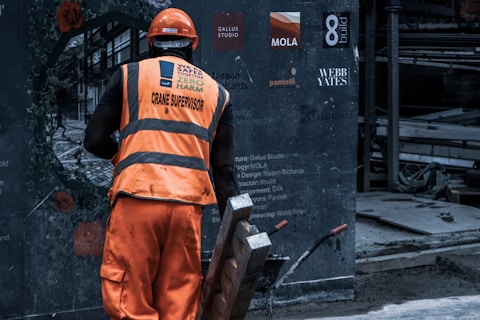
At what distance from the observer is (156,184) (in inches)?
145

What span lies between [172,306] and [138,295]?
171 mm

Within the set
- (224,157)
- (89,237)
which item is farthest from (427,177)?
(224,157)

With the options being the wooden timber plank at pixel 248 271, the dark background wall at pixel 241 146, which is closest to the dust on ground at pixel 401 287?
the dark background wall at pixel 241 146

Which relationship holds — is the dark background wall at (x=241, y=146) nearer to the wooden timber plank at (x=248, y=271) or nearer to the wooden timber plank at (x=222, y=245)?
the wooden timber plank at (x=222, y=245)

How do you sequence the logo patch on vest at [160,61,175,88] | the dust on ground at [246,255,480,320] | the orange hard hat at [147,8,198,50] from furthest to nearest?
1. the dust on ground at [246,255,480,320]
2. the orange hard hat at [147,8,198,50]
3. the logo patch on vest at [160,61,175,88]

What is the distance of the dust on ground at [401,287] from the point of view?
20.5 feet

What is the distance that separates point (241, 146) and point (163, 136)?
222 cm

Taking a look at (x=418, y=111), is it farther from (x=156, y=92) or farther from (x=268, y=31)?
(x=156, y=92)

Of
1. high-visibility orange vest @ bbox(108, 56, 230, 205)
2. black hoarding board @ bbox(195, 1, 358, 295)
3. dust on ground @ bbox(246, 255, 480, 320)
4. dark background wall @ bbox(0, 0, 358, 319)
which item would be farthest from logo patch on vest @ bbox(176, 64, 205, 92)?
dust on ground @ bbox(246, 255, 480, 320)

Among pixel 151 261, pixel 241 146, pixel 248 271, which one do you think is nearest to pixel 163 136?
pixel 151 261

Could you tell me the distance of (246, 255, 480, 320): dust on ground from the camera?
20.5 ft

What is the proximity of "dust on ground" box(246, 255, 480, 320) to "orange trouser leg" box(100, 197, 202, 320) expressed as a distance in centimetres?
246

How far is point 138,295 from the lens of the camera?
365 centimetres

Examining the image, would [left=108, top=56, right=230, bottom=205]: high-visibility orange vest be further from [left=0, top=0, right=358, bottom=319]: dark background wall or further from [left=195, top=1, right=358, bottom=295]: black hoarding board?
[left=195, top=1, right=358, bottom=295]: black hoarding board
